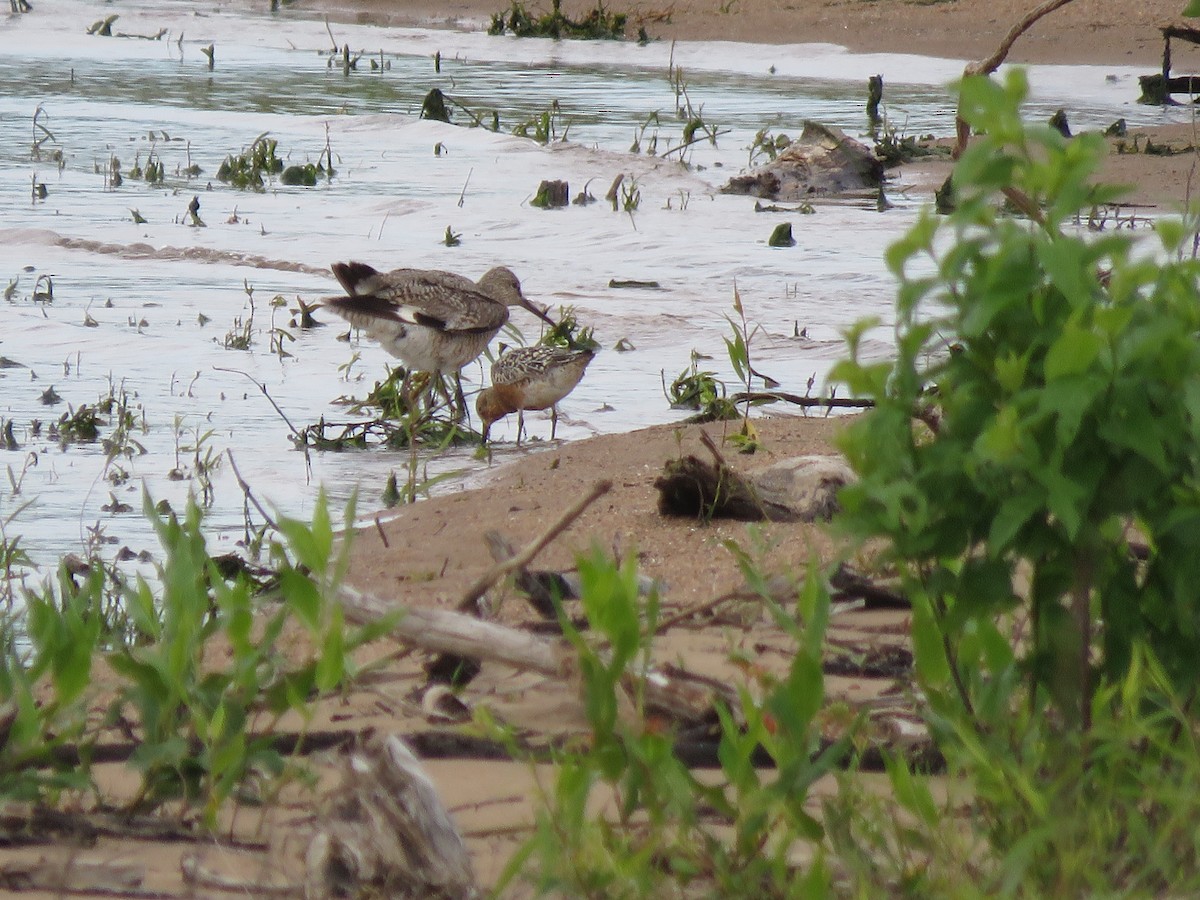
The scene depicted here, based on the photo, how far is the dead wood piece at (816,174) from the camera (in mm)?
12375

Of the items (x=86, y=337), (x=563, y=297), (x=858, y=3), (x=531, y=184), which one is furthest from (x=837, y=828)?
(x=858, y=3)

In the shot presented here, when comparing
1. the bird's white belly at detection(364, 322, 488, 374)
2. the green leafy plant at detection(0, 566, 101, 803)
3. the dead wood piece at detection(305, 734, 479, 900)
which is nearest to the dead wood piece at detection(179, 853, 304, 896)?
the dead wood piece at detection(305, 734, 479, 900)

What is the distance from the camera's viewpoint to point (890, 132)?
1367 centimetres

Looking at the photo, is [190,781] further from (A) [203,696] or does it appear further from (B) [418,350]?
(B) [418,350]

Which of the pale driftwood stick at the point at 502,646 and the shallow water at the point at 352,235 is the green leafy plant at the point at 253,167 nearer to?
the shallow water at the point at 352,235

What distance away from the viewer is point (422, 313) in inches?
303

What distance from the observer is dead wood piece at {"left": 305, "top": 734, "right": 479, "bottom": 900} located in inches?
103

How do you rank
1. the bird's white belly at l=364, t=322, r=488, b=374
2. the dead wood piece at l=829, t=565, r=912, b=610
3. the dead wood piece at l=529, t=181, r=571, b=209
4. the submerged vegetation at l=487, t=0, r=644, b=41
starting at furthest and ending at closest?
the submerged vegetation at l=487, t=0, r=644, b=41 → the dead wood piece at l=529, t=181, r=571, b=209 → the bird's white belly at l=364, t=322, r=488, b=374 → the dead wood piece at l=829, t=565, r=912, b=610

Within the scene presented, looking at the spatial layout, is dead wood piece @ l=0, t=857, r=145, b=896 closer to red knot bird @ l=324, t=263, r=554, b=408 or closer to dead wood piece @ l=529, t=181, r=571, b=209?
red knot bird @ l=324, t=263, r=554, b=408

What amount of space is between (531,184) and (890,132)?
300cm

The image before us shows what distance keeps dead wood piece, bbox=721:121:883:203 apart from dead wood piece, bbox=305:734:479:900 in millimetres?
10031

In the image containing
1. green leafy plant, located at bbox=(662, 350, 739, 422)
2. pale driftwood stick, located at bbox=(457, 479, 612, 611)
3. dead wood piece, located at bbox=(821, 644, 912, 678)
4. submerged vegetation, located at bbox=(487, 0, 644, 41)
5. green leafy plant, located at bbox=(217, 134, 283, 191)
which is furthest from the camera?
submerged vegetation, located at bbox=(487, 0, 644, 41)

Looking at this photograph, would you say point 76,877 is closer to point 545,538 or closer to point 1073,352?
point 545,538

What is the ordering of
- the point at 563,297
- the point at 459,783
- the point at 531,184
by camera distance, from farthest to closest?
1. the point at 531,184
2. the point at 563,297
3. the point at 459,783
